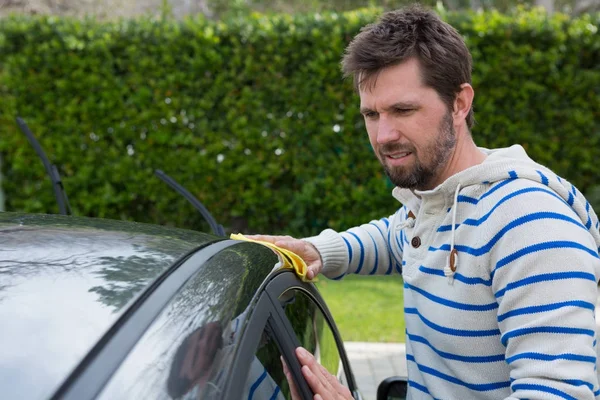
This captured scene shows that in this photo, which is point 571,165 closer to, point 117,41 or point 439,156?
point 117,41

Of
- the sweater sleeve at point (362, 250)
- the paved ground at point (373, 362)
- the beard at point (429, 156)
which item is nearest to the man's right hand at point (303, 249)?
the sweater sleeve at point (362, 250)

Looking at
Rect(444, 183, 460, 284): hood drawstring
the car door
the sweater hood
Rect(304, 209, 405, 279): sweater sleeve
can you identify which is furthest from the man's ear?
the car door

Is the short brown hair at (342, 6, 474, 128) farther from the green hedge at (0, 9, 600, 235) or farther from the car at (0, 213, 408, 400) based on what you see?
the green hedge at (0, 9, 600, 235)

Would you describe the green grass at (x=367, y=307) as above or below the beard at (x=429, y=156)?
below

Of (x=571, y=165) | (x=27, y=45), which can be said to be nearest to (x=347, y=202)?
(x=571, y=165)

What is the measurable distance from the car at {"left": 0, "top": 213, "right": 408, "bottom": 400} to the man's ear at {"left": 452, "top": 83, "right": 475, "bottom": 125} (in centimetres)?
69

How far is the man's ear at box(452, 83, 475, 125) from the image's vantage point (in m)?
2.04

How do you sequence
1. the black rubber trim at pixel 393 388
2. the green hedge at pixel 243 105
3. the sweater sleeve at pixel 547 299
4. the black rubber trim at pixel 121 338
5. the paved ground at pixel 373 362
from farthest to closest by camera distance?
1. the green hedge at pixel 243 105
2. the paved ground at pixel 373 362
3. the black rubber trim at pixel 393 388
4. the sweater sleeve at pixel 547 299
5. the black rubber trim at pixel 121 338

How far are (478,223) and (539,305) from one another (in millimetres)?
293

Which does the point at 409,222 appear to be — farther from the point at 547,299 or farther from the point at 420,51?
the point at 547,299

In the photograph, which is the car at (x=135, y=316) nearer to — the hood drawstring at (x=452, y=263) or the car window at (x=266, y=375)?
the car window at (x=266, y=375)

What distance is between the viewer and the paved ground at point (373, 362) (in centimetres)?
512

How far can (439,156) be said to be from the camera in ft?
6.57

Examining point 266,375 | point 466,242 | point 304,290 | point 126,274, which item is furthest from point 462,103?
point 126,274
